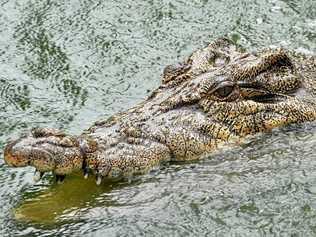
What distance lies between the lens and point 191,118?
22.8ft

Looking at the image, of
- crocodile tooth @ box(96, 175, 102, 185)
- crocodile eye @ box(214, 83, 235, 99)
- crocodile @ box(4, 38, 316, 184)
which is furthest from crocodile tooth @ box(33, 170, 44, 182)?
crocodile eye @ box(214, 83, 235, 99)

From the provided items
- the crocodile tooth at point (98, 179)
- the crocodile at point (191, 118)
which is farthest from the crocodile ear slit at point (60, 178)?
the crocodile tooth at point (98, 179)

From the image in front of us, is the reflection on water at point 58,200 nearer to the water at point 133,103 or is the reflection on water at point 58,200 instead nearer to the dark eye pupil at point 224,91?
the water at point 133,103

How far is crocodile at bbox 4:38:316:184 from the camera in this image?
6.04m

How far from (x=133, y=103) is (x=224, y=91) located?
181 cm

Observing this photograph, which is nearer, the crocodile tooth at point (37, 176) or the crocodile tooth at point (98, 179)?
the crocodile tooth at point (37, 176)

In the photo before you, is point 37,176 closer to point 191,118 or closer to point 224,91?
point 191,118

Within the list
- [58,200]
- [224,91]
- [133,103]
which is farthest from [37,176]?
[133,103]

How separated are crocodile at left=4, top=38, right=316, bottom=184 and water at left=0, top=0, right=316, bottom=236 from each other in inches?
6.9

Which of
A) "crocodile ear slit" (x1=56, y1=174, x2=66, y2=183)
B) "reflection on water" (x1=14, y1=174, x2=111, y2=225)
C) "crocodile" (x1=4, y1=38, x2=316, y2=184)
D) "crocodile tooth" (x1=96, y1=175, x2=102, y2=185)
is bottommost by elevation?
"reflection on water" (x1=14, y1=174, x2=111, y2=225)

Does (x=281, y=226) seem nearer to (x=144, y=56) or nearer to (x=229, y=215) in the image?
(x=229, y=215)

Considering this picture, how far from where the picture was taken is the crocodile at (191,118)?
6.04 meters

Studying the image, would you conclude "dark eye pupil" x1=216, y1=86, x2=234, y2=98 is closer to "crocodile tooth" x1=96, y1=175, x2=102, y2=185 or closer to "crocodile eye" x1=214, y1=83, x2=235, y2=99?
"crocodile eye" x1=214, y1=83, x2=235, y2=99

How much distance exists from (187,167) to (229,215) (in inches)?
30.1
